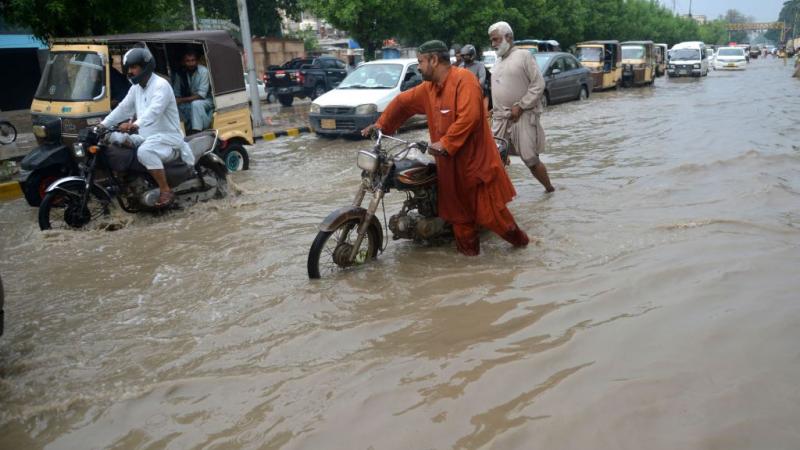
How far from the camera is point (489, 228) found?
5273 millimetres

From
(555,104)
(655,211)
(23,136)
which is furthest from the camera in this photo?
(555,104)

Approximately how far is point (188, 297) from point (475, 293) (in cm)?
206

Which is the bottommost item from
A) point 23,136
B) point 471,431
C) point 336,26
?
point 471,431

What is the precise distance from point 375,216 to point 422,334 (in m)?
1.37

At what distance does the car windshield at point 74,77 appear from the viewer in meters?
8.25

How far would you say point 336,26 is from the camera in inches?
859

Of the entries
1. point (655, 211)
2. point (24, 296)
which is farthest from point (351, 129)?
point (24, 296)

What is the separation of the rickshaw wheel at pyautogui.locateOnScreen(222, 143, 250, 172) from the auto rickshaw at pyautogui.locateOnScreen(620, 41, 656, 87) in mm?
19862

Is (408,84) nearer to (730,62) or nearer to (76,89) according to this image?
(76,89)

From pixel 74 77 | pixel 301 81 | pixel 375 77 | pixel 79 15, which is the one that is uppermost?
pixel 79 15

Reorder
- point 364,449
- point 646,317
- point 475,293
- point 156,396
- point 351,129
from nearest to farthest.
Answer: point 364,449
point 156,396
point 646,317
point 475,293
point 351,129

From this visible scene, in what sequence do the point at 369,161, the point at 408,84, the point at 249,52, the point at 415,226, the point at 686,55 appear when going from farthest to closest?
the point at 686,55, the point at 249,52, the point at 408,84, the point at 415,226, the point at 369,161

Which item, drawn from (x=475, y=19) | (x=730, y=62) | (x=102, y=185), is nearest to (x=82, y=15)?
(x=102, y=185)

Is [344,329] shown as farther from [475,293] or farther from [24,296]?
[24,296]
